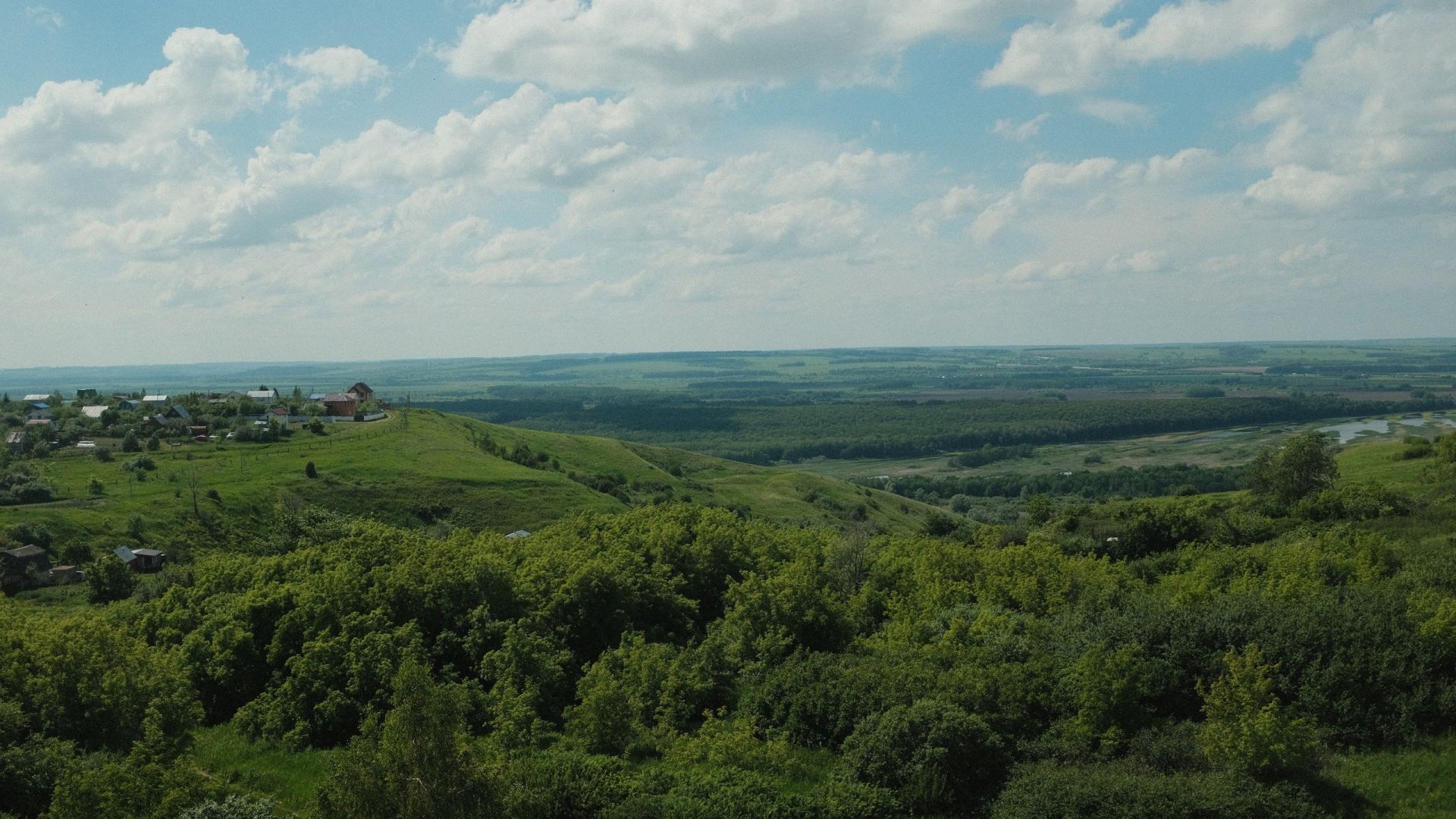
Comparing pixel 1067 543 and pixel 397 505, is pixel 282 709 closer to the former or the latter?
pixel 1067 543

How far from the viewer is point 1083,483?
563ft

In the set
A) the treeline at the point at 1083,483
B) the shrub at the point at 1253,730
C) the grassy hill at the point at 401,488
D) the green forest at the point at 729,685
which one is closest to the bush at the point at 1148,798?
the green forest at the point at 729,685

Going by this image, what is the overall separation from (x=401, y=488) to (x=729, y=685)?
71.8 meters

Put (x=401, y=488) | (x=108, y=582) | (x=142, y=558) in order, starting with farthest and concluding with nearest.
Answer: (x=401, y=488)
(x=142, y=558)
(x=108, y=582)

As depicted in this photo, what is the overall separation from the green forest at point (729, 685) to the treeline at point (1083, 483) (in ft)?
349

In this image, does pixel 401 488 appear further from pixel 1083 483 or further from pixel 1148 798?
pixel 1083 483

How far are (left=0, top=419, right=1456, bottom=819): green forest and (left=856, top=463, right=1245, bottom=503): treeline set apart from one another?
106 metres

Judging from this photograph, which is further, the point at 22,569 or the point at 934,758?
the point at 22,569

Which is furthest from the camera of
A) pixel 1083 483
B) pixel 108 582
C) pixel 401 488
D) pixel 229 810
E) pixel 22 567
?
pixel 1083 483

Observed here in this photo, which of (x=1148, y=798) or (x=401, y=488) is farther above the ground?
(x=1148, y=798)

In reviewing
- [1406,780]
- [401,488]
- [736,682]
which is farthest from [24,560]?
[1406,780]

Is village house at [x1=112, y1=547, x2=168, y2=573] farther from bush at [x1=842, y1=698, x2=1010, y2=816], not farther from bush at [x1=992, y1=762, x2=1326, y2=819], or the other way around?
bush at [x1=992, y1=762, x2=1326, y2=819]

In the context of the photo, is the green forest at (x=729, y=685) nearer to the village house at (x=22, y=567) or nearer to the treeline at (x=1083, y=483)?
the village house at (x=22, y=567)

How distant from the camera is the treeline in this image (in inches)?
6216
